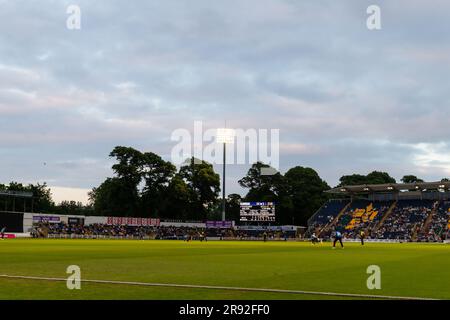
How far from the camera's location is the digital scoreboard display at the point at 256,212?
106812mm

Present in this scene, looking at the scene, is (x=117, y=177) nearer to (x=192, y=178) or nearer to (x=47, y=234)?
(x=192, y=178)

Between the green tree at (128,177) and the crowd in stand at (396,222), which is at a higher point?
the green tree at (128,177)

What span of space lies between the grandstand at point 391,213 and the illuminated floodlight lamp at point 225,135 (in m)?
27.3

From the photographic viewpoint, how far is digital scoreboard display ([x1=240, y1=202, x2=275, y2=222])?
10681cm

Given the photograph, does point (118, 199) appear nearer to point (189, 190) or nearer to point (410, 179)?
point (189, 190)

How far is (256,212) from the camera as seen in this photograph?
10775 cm

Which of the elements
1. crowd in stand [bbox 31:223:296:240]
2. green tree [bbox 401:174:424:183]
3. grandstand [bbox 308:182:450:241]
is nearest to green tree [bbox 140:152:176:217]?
crowd in stand [bbox 31:223:296:240]

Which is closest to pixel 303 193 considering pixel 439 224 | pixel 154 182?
pixel 154 182

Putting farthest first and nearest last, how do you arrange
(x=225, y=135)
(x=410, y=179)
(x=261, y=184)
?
1. (x=410, y=179)
2. (x=261, y=184)
3. (x=225, y=135)

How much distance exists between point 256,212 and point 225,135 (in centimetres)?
2531

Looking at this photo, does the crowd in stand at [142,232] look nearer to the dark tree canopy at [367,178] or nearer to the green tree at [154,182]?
the green tree at [154,182]

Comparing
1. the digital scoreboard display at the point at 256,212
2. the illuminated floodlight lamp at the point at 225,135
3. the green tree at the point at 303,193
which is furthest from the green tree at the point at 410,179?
the illuminated floodlight lamp at the point at 225,135

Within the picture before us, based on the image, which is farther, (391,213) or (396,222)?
(391,213)
